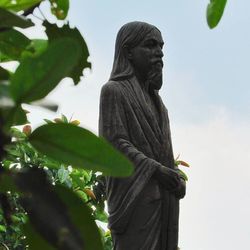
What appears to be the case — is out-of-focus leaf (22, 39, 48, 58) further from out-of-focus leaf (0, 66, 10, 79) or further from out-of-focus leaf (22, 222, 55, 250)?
out-of-focus leaf (22, 222, 55, 250)

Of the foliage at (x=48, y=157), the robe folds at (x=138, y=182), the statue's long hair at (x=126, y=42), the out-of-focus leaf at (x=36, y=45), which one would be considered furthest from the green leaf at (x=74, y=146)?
the statue's long hair at (x=126, y=42)

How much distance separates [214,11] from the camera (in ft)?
1.69

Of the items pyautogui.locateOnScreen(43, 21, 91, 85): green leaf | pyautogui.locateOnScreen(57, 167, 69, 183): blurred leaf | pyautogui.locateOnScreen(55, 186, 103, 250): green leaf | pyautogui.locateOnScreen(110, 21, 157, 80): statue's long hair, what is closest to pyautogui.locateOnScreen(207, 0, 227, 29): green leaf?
pyautogui.locateOnScreen(43, 21, 91, 85): green leaf

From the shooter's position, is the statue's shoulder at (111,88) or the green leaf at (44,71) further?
the statue's shoulder at (111,88)

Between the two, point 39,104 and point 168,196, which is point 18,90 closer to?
point 39,104

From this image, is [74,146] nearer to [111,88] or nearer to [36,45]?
[36,45]

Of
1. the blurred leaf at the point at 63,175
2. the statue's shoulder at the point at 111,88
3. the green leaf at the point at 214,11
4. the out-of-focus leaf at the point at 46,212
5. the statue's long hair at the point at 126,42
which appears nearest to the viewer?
the out-of-focus leaf at the point at 46,212

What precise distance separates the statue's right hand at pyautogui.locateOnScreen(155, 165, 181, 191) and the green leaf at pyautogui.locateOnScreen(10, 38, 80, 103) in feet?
11.5

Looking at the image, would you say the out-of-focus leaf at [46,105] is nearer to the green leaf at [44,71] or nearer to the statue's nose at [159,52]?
the green leaf at [44,71]

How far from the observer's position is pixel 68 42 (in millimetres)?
341

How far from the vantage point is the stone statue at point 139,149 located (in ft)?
12.4

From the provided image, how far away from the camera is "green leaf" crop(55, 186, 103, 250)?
36 cm

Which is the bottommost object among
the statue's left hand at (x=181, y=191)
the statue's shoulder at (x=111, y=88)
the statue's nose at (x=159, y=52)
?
the statue's left hand at (x=181, y=191)

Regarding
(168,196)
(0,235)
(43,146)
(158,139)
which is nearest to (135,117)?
(158,139)
